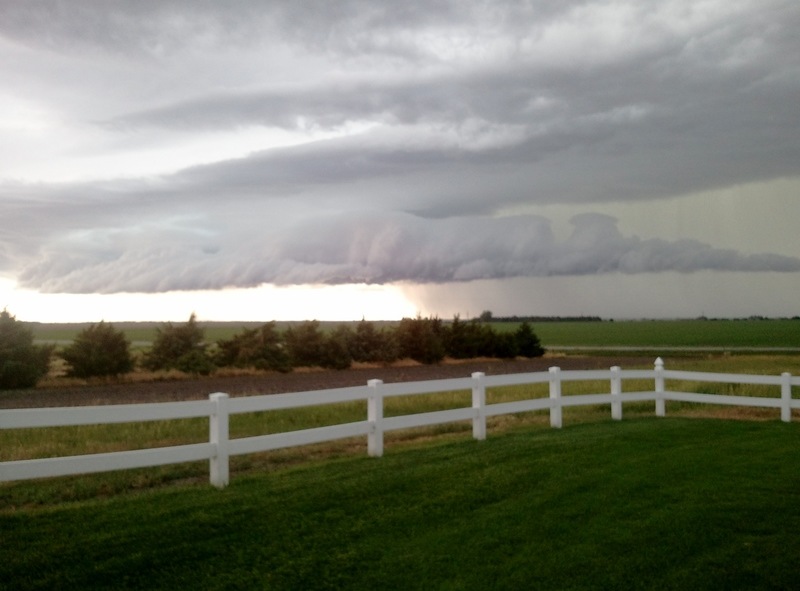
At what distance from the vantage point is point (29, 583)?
6.21 meters

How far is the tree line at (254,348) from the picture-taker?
30453 millimetres

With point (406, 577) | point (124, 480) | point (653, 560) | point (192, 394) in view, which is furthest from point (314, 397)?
point (192, 394)

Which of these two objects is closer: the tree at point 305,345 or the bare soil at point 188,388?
→ the bare soil at point 188,388

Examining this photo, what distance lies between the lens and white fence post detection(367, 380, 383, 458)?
11.8 metres

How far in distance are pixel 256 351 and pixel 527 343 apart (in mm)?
25928

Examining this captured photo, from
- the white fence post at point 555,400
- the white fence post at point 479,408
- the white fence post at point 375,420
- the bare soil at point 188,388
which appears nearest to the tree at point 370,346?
the bare soil at point 188,388

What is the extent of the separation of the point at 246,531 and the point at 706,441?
9.12m

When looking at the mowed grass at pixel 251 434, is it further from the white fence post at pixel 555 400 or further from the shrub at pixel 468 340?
the shrub at pixel 468 340

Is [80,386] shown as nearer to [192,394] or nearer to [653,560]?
[192,394]

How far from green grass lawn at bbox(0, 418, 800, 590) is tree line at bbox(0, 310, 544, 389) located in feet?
69.1

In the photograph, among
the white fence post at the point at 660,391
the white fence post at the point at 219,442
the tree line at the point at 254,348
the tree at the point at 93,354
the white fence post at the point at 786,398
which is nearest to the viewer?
the white fence post at the point at 219,442

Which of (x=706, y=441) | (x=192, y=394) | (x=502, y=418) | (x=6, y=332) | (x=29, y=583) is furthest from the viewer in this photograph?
(x=6, y=332)

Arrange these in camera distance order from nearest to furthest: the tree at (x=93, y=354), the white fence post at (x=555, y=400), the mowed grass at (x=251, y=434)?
1. the mowed grass at (x=251, y=434)
2. the white fence post at (x=555, y=400)
3. the tree at (x=93, y=354)

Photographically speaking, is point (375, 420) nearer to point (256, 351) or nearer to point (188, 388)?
point (188, 388)
